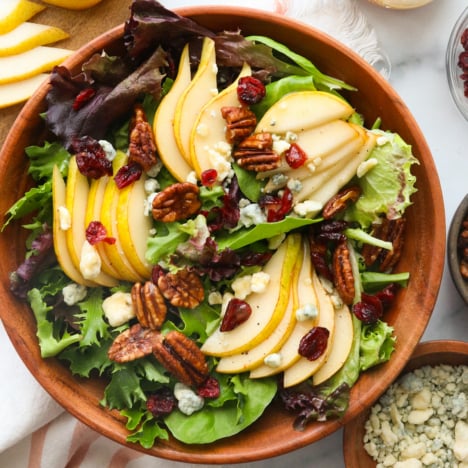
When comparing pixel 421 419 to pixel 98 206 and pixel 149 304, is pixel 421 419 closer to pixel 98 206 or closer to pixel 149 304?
pixel 149 304

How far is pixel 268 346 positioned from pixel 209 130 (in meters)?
0.57

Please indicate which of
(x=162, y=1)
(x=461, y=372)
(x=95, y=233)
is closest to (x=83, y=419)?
(x=95, y=233)

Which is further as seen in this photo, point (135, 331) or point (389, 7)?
point (389, 7)

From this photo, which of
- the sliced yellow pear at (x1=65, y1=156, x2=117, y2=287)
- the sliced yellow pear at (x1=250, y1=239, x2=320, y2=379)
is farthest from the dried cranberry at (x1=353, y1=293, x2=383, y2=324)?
the sliced yellow pear at (x1=65, y1=156, x2=117, y2=287)

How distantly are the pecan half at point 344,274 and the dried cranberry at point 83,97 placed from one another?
761 millimetres

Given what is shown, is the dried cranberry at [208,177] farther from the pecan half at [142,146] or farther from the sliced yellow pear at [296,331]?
the sliced yellow pear at [296,331]

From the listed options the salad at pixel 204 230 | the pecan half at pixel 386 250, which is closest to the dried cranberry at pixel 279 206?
the salad at pixel 204 230

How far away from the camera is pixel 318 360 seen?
191 centimetres

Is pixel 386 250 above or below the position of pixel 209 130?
below

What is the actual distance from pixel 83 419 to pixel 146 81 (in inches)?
35.0

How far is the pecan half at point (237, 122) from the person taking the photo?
188cm

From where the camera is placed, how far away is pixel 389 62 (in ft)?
7.59

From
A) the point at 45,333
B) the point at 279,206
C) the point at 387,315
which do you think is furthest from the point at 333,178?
the point at 45,333

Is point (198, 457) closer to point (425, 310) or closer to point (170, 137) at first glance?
point (425, 310)
